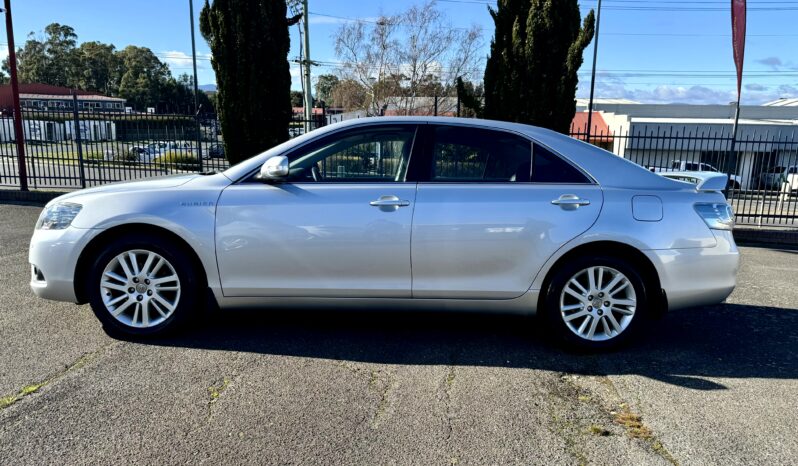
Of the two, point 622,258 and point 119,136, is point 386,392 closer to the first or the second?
point 622,258

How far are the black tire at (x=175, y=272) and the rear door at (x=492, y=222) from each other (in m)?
1.56

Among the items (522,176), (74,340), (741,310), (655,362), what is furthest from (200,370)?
(741,310)

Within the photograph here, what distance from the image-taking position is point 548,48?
30.6ft

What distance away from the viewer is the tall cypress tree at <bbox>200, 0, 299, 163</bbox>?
387 inches

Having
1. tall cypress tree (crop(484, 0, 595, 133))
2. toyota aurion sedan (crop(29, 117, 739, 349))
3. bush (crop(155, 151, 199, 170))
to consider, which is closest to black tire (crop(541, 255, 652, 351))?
toyota aurion sedan (crop(29, 117, 739, 349))

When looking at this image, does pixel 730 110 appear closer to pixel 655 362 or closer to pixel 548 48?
pixel 548 48

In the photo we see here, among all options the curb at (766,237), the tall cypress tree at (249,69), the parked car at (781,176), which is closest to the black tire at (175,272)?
the tall cypress tree at (249,69)

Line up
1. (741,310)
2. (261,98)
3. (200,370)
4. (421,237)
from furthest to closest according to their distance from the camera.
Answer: (261,98), (741,310), (421,237), (200,370)

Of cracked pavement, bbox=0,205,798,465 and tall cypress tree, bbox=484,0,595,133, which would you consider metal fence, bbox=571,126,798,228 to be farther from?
cracked pavement, bbox=0,205,798,465

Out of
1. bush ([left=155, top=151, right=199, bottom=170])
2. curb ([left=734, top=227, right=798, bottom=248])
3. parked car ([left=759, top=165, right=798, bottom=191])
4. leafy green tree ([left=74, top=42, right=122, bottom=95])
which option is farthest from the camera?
leafy green tree ([left=74, top=42, right=122, bottom=95])

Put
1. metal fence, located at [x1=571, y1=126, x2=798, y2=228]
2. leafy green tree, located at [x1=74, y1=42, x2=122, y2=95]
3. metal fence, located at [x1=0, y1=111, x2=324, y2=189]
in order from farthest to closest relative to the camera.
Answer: leafy green tree, located at [x1=74, y1=42, x2=122, y2=95] < metal fence, located at [x1=0, y1=111, x2=324, y2=189] < metal fence, located at [x1=571, y1=126, x2=798, y2=228]

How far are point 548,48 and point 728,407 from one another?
24.2 feet

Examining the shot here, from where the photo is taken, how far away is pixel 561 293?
12.7 ft

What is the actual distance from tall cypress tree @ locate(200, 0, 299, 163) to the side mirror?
22.3 ft
